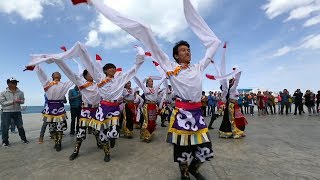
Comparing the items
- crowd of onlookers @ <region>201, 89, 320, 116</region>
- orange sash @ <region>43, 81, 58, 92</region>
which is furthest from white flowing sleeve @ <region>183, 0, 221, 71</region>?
crowd of onlookers @ <region>201, 89, 320, 116</region>

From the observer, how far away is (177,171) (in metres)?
5.20

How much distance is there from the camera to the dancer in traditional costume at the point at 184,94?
14.1ft

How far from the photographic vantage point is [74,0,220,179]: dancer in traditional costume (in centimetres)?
431

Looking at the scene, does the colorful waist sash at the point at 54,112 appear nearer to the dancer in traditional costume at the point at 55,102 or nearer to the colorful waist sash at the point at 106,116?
the dancer in traditional costume at the point at 55,102

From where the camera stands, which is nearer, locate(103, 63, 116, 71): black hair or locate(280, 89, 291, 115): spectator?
locate(103, 63, 116, 71): black hair

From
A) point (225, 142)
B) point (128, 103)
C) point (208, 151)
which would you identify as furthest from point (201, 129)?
point (128, 103)

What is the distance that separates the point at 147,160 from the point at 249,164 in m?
2.00

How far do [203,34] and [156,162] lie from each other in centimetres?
267

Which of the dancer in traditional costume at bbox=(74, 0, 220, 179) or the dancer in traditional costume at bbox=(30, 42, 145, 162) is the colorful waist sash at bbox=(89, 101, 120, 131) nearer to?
the dancer in traditional costume at bbox=(30, 42, 145, 162)

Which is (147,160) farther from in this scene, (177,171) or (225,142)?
(225,142)

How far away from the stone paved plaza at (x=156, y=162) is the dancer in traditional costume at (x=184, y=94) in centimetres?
55

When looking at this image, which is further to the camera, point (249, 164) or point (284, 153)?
point (284, 153)

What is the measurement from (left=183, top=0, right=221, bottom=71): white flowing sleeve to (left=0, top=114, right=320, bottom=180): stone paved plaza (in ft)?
6.18

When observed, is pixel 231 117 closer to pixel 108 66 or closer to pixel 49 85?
pixel 108 66
